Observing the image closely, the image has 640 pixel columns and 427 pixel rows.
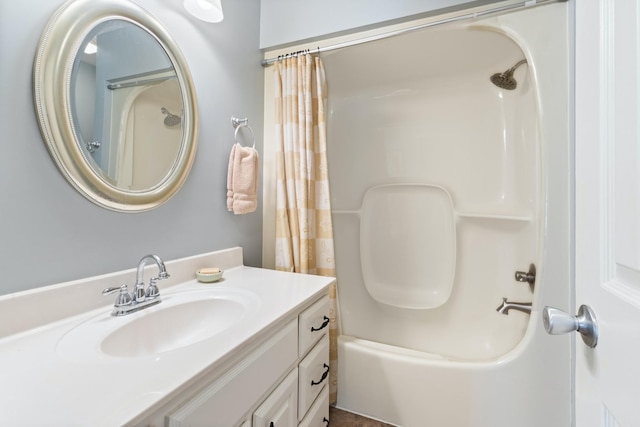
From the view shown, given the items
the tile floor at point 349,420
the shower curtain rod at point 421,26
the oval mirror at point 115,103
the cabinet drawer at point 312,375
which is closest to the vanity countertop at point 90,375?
the cabinet drawer at point 312,375

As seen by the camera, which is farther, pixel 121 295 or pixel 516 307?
pixel 516 307

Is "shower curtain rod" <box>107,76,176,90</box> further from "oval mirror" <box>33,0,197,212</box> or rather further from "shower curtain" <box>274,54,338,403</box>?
"shower curtain" <box>274,54,338,403</box>

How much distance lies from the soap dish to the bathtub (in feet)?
2.50

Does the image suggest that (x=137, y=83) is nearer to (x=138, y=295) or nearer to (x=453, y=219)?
(x=138, y=295)

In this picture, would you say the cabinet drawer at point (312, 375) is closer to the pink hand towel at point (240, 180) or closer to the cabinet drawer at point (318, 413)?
the cabinet drawer at point (318, 413)

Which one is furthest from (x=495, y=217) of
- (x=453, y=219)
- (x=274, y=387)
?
(x=274, y=387)

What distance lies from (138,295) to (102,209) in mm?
298

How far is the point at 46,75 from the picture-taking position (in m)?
0.73

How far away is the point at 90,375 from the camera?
512 millimetres

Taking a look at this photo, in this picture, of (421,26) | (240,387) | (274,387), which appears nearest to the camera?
(240,387)

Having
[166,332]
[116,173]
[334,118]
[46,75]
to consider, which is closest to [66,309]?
[166,332]

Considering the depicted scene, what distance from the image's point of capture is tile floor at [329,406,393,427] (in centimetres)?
134
